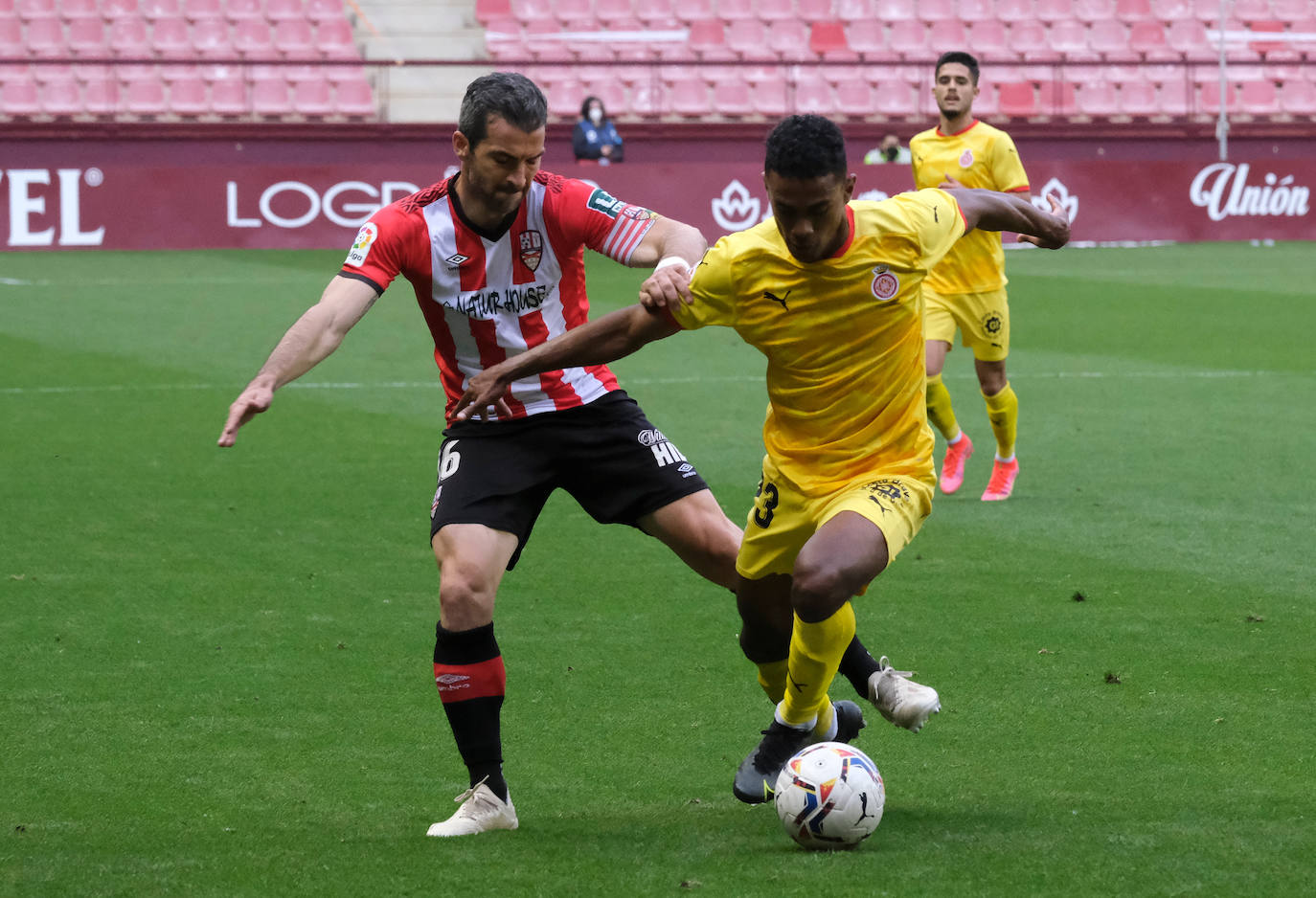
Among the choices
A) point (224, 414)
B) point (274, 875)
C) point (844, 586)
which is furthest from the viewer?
point (224, 414)

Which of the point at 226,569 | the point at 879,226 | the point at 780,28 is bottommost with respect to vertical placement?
the point at 226,569

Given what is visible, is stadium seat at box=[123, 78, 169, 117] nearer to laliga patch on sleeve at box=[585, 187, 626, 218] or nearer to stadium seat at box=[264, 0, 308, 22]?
stadium seat at box=[264, 0, 308, 22]

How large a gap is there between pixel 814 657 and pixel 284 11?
2553 centimetres

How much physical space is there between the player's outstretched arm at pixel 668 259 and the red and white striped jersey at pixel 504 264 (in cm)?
4

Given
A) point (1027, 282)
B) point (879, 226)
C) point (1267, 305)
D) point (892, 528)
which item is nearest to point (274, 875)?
point (892, 528)

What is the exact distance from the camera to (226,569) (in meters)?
7.41

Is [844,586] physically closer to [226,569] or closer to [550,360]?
[550,360]

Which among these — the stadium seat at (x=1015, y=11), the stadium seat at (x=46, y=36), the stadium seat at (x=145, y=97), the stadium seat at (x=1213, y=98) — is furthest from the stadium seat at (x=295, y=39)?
the stadium seat at (x=1213, y=98)

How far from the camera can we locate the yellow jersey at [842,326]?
445cm

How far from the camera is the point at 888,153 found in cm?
2383

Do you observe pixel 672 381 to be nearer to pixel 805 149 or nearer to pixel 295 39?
pixel 805 149

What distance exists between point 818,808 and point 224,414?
8034 millimetres

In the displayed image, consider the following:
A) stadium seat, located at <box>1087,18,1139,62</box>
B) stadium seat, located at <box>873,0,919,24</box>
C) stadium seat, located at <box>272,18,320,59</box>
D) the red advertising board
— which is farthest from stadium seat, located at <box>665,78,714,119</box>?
stadium seat, located at <box>1087,18,1139,62</box>

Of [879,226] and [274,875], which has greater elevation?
[879,226]
